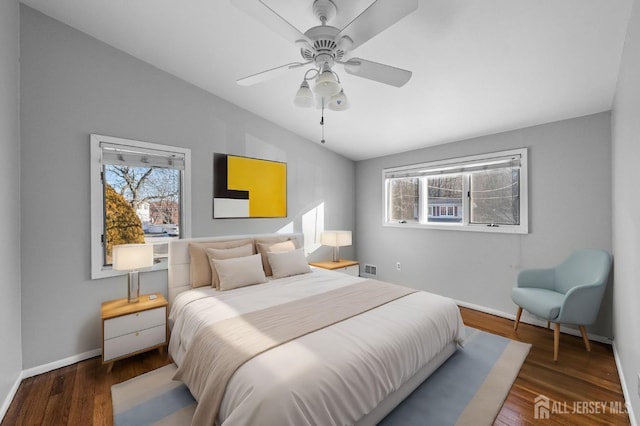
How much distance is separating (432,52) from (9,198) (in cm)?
338

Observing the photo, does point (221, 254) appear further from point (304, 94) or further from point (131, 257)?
point (304, 94)

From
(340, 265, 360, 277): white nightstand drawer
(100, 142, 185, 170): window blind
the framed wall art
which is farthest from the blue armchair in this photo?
(100, 142, 185, 170): window blind

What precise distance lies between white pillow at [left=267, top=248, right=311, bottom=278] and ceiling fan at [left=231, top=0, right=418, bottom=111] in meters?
1.83

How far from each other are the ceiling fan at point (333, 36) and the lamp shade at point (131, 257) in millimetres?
1752

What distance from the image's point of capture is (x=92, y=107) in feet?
8.45

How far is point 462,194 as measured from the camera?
384cm

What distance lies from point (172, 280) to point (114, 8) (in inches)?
95.2

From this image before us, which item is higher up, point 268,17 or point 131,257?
point 268,17

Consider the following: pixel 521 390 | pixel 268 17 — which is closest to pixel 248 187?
pixel 268 17

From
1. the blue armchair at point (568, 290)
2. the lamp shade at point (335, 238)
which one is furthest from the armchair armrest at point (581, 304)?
the lamp shade at point (335, 238)

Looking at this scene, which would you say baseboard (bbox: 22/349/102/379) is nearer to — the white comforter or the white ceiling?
the white comforter

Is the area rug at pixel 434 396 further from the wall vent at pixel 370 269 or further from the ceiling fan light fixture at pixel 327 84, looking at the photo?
the wall vent at pixel 370 269

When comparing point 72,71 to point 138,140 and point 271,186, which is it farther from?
point 271,186

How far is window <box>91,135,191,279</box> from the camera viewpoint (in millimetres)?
2607
